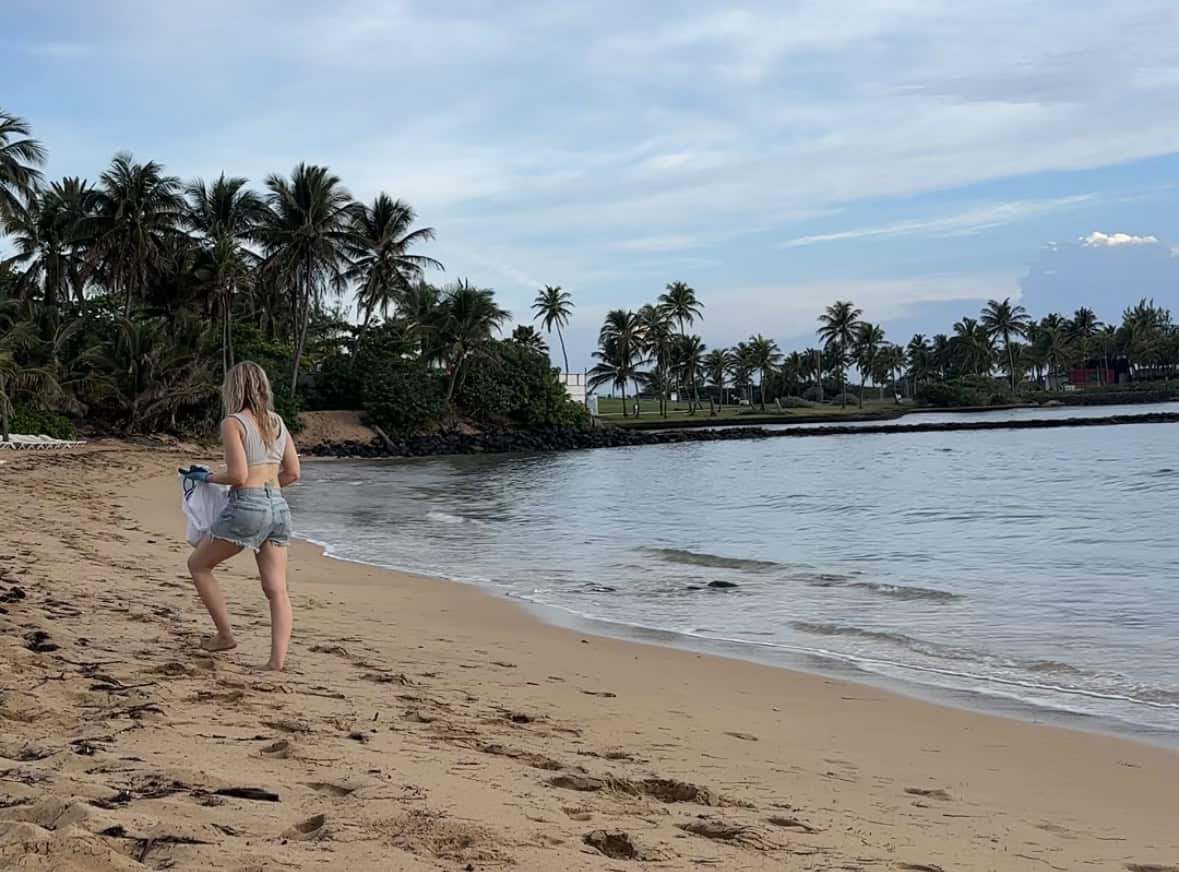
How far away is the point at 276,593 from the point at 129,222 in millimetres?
43744

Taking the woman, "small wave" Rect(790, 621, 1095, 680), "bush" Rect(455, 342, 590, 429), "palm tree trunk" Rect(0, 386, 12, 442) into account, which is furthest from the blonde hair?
"bush" Rect(455, 342, 590, 429)

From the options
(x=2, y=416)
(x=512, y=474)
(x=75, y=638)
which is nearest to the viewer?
(x=75, y=638)

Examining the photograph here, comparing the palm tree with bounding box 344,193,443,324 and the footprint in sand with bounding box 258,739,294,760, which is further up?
the palm tree with bounding box 344,193,443,324

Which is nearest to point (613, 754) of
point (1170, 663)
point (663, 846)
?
point (663, 846)

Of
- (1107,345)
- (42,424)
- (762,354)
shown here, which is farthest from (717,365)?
(42,424)

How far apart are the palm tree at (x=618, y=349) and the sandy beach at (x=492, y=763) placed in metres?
85.1

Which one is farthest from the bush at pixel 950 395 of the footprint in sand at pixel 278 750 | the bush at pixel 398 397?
the footprint in sand at pixel 278 750

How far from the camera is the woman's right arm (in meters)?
5.50

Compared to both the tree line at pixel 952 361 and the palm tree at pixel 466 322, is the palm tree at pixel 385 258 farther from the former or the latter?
the tree line at pixel 952 361

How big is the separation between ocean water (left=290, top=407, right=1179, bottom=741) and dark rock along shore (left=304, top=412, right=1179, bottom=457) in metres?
18.5

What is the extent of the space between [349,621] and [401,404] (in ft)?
159

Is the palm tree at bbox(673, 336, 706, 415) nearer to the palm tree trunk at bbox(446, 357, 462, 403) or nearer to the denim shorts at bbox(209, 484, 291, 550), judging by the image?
the palm tree trunk at bbox(446, 357, 462, 403)

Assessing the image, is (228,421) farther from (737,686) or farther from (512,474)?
(512,474)

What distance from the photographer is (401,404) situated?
5603 cm
